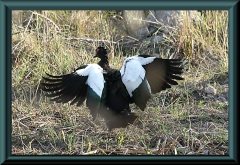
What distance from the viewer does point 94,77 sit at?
4.48 metres

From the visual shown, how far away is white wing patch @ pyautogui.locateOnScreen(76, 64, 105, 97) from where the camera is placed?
176 inches

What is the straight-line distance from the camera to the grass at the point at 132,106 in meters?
4.34

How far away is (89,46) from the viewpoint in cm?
657

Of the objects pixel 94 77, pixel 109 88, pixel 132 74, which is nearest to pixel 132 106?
pixel 109 88

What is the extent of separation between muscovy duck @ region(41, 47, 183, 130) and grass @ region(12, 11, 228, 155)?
0.59 feet

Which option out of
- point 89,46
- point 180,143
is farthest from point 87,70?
point 89,46

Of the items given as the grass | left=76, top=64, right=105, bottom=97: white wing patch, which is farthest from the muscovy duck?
the grass

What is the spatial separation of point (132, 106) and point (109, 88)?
0.62m

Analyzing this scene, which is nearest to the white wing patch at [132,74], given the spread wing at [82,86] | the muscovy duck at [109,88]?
the muscovy duck at [109,88]

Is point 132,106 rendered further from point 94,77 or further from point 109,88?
point 94,77

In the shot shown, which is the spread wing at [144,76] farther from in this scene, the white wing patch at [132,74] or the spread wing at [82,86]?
the spread wing at [82,86]

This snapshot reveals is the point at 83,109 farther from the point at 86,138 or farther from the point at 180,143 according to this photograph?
the point at 180,143

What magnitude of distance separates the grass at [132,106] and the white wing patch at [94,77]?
16.7 inches
